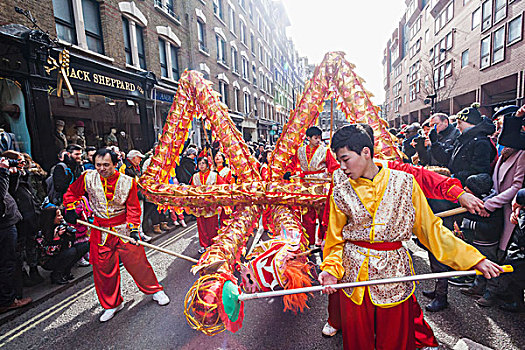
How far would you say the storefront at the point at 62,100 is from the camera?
250 inches

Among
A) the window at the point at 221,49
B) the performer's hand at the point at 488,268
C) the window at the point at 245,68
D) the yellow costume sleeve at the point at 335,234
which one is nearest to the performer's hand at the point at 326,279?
the yellow costume sleeve at the point at 335,234

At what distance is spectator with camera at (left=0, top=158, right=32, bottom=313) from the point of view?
3.05m

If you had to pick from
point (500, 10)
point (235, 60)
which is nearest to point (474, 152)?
point (500, 10)

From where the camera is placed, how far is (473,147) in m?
3.03

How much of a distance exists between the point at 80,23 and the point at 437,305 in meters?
11.2

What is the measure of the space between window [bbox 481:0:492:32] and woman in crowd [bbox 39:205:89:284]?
2239cm

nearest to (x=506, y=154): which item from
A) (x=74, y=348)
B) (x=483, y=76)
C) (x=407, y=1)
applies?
(x=74, y=348)

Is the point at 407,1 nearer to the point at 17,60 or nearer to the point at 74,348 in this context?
the point at 17,60

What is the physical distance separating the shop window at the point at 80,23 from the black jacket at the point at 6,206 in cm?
696

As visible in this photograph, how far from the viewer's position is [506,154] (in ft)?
9.46

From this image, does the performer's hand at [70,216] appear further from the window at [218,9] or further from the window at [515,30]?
the window at [515,30]

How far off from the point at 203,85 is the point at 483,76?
20586mm

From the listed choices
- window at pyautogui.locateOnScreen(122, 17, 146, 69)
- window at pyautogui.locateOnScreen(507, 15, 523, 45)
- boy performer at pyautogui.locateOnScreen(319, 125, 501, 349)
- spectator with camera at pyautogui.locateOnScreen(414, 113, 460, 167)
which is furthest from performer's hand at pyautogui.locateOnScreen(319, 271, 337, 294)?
window at pyautogui.locateOnScreen(507, 15, 523, 45)

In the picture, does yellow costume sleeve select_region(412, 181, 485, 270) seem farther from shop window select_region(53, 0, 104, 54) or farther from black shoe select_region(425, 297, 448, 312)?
shop window select_region(53, 0, 104, 54)
